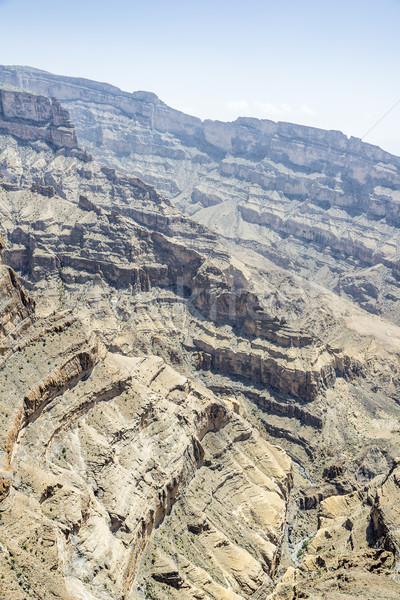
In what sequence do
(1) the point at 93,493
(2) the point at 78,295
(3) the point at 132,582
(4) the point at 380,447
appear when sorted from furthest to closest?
(2) the point at 78,295 < (4) the point at 380,447 < (1) the point at 93,493 < (3) the point at 132,582

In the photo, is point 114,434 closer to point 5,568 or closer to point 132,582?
point 132,582

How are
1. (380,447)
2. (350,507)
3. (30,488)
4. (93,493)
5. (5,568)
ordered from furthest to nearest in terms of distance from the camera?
(380,447) < (350,507) < (93,493) < (30,488) < (5,568)

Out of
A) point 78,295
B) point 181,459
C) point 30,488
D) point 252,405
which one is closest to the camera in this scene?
point 30,488

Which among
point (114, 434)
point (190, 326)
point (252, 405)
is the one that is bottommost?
point (252, 405)

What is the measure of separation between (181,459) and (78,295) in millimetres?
96292

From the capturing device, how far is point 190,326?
166750 millimetres

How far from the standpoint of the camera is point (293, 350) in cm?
14862

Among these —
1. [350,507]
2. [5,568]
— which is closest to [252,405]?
[350,507]

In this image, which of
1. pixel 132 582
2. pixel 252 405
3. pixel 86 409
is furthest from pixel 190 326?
pixel 132 582

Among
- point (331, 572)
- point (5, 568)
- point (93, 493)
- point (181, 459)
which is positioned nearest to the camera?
point (5, 568)

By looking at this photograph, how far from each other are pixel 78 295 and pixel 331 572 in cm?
11753

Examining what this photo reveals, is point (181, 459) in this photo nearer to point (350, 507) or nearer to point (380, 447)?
point (350, 507)

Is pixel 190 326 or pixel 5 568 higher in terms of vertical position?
pixel 5 568

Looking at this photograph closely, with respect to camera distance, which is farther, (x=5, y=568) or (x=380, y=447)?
(x=380, y=447)
